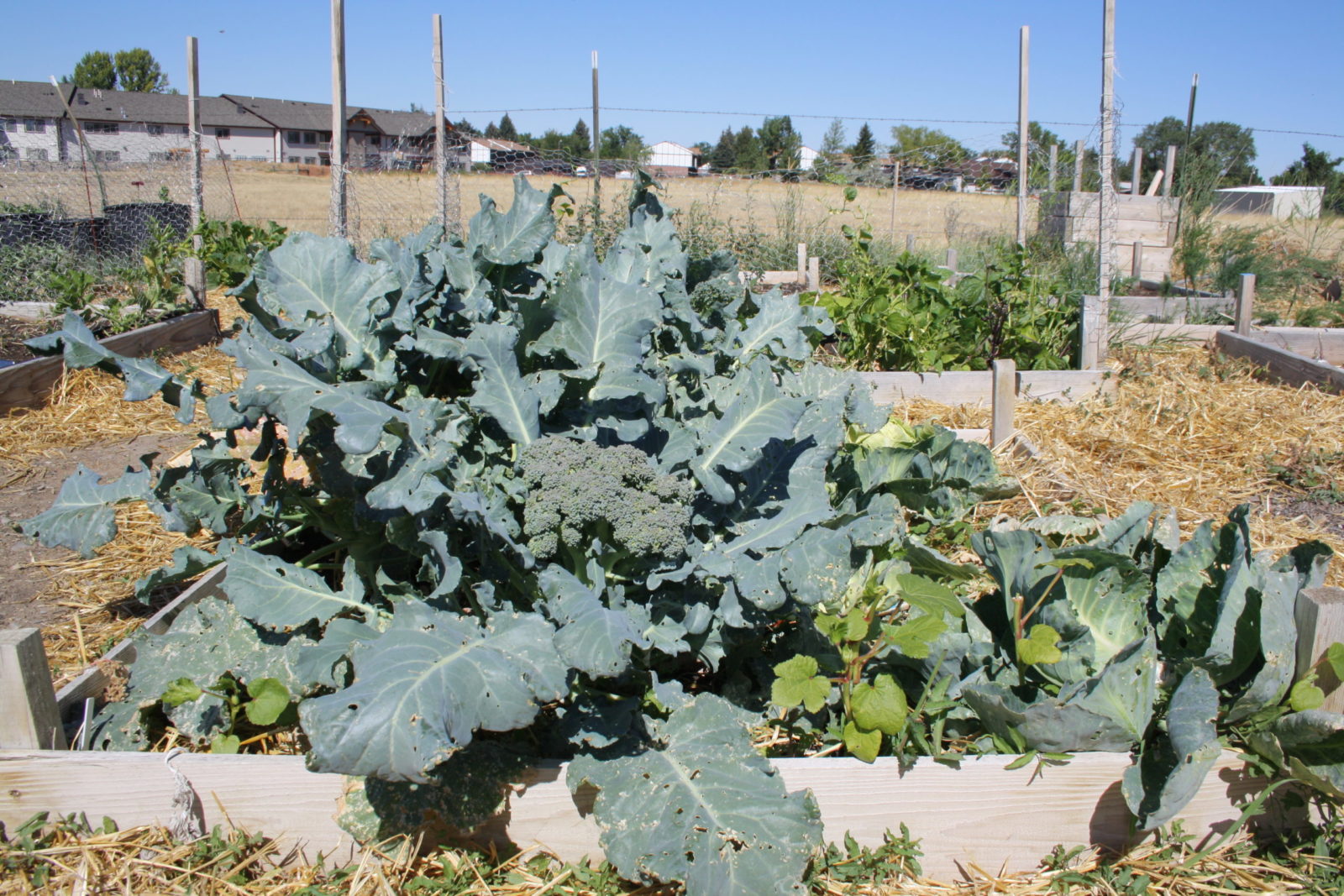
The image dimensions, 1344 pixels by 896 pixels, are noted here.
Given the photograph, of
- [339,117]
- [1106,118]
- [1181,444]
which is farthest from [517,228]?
[339,117]

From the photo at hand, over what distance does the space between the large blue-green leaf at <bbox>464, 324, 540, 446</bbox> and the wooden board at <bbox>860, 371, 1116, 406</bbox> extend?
3.67 meters

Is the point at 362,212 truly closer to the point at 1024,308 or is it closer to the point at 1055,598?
the point at 1024,308

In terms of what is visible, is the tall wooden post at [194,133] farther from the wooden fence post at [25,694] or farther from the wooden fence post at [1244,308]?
A: the wooden fence post at [1244,308]

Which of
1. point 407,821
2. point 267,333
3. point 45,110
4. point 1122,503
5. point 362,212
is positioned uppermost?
point 45,110

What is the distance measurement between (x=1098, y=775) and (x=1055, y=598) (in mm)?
481

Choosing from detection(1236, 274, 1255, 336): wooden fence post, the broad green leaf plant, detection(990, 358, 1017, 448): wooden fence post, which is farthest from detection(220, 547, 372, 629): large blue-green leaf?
detection(1236, 274, 1255, 336): wooden fence post

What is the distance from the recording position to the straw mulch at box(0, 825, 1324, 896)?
6.47 ft

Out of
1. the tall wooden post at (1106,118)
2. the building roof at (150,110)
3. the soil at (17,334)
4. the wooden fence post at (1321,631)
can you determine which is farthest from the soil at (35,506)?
the building roof at (150,110)

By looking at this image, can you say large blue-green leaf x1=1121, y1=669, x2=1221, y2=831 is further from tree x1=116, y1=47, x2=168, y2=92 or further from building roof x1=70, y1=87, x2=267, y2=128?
tree x1=116, y1=47, x2=168, y2=92

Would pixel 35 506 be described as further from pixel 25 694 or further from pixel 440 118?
pixel 440 118

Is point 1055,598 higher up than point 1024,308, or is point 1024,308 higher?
point 1024,308

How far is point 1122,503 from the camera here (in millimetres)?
4066

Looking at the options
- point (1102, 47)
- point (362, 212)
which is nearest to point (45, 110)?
point (362, 212)

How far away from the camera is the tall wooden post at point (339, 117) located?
291 inches
